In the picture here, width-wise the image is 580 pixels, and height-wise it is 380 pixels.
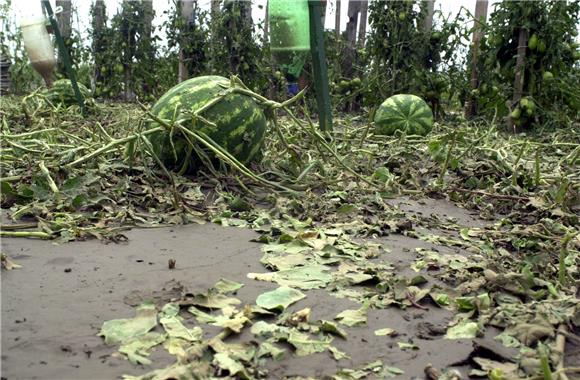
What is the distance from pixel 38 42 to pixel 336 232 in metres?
4.34

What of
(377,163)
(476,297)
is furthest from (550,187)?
(476,297)

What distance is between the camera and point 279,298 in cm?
163

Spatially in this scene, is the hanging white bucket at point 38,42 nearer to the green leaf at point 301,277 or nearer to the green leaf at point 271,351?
the green leaf at point 301,277

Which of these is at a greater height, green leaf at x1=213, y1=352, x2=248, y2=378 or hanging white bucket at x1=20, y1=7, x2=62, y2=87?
hanging white bucket at x1=20, y1=7, x2=62, y2=87

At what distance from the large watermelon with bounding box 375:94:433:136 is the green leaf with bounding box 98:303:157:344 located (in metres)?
3.74

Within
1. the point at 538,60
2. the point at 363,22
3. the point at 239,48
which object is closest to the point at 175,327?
the point at 538,60

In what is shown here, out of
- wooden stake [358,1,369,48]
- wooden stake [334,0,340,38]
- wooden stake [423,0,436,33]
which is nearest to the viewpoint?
wooden stake [423,0,436,33]

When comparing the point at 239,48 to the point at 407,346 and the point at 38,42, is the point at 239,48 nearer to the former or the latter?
the point at 38,42

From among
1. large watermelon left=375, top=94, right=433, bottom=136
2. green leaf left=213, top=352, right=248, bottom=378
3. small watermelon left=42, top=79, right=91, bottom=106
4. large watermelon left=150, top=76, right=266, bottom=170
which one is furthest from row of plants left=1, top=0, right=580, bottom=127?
green leaf left=213, top=352, right=248, bottom=378

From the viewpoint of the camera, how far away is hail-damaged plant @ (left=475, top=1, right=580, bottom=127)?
616cm

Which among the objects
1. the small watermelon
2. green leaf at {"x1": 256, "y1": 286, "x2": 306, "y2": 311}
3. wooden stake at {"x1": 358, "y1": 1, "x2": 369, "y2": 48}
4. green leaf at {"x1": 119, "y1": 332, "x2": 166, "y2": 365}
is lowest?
green leaf at {"x1": 256, "y1": 286, "x2": 306, "y2": 311}

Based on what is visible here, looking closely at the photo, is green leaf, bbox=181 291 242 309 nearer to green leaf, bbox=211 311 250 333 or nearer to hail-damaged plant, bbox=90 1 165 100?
green leaf, bbox=211 311 250 333

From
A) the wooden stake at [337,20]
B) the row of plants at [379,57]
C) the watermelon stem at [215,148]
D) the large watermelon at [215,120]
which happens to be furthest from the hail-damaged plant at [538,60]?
the watermelon stem at [215,148]

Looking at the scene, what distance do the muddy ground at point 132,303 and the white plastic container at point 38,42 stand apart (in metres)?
3.97
